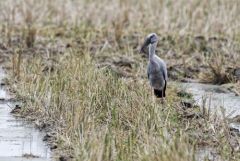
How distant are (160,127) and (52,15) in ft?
36.8

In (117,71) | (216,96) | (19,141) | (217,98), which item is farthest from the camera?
(117,71)

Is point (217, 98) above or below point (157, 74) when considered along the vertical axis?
below

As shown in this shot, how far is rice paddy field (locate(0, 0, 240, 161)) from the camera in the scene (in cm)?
715

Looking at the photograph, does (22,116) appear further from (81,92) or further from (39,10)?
(39,10)

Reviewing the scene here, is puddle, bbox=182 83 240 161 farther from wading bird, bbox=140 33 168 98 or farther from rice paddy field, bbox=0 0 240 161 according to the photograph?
wading bird, bbox=140 33 168 98

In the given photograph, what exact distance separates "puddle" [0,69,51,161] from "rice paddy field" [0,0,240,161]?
12 centimetres

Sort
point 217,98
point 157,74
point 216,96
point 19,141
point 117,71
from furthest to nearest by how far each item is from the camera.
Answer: point 117,71, point 216,96, point 217,98, point 157,74, point 19,141

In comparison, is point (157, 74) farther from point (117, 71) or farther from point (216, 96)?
point (117, 71)

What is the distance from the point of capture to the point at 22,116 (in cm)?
924

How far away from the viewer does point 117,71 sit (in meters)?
13.1

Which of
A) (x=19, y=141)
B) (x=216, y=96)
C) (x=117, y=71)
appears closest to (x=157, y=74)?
(x=216, y=96)

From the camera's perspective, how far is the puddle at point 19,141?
7.35 meters

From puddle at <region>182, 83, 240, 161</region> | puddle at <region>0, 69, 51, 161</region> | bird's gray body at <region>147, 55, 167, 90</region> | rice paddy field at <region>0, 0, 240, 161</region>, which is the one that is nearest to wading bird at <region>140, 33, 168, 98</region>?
bird's gray body at <region>147, 55, 167, 90</region>

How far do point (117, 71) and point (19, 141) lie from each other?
204 inches
